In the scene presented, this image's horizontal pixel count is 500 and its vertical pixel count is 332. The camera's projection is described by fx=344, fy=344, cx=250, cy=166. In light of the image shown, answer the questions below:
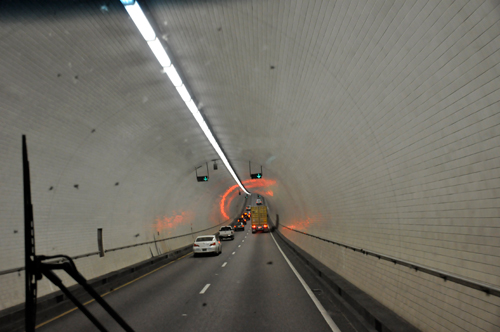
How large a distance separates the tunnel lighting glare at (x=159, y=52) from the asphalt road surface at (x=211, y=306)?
7.11 metres

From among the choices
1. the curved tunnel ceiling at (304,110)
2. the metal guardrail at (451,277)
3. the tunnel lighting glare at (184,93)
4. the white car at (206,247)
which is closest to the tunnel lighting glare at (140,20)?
the curved tunnel ceiling at (304,110)

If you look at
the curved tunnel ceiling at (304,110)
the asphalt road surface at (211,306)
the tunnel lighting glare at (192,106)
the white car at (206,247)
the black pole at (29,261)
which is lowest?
the asphalt road surface at (211,306)

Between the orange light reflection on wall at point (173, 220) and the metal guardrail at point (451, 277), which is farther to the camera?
the orange light reflection on wall at point (173, 220)

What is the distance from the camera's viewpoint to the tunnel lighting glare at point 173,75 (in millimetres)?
11070

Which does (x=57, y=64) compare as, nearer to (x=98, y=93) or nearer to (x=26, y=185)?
(x=98, y=93)

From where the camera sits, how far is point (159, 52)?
9945 mm

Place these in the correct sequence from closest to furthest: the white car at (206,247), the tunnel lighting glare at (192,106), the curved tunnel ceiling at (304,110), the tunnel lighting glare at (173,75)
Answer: the curved tunnel ceiling at (304,110) < the tunnel lighting glare at (173,75) < the tunnel lighting glare at (192,106) < the white car at (206,247)

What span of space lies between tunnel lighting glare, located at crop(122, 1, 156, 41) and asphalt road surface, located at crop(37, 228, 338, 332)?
7.08 metres

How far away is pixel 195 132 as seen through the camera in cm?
1861

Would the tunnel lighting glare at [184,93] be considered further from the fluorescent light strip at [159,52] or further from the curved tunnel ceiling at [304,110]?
the curved tunnel ceiling at [304,110]

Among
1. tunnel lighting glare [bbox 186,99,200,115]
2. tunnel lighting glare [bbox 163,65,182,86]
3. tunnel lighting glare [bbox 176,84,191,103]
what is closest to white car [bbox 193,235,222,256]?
tunnel lighting glare [bbox 186,99,200,115]

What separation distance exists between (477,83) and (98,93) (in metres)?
9.72

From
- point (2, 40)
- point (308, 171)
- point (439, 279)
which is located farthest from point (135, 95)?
point (439, 279)

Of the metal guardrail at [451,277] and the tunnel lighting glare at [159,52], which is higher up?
the tunnel lighting glare at [159,52]
